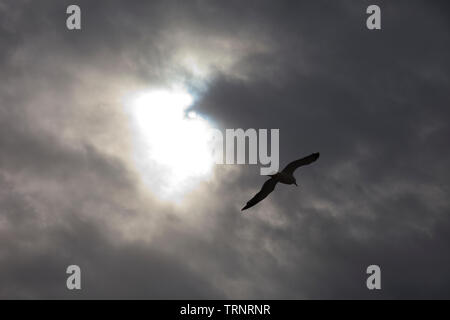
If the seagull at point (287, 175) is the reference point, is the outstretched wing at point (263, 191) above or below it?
below

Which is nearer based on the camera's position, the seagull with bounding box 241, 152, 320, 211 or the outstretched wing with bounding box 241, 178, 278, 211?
the seagull with bounding box 241, 152, 320, 211

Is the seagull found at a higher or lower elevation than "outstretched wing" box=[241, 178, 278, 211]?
higher

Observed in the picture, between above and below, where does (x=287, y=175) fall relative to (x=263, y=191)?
above

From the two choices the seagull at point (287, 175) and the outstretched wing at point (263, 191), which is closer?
the seagull at point (287, 175)

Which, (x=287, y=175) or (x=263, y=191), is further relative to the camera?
(x=263, y=191)
